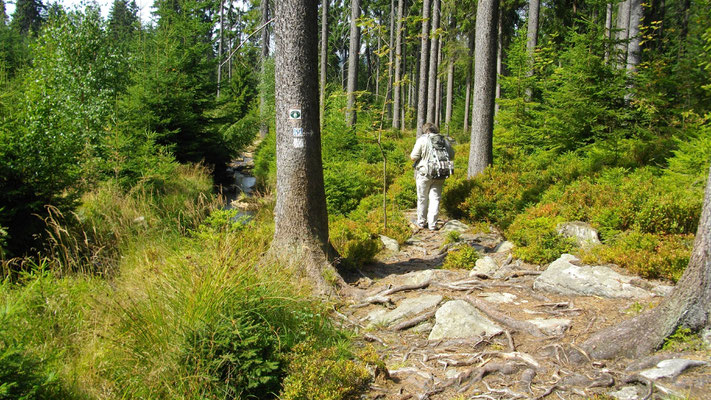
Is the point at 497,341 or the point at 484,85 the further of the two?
the point at 484,85

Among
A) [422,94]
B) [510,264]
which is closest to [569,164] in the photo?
[510,264]

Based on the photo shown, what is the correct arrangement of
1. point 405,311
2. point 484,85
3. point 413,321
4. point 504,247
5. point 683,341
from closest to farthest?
point 683,341, point 413,321, point 405,311, point 504,247, point 484,85

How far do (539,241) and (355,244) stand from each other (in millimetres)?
2502

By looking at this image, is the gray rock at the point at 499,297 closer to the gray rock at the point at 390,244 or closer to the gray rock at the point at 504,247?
the gray rock at the point at 504,247

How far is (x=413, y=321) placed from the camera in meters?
4.64

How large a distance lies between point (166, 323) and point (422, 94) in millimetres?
15919

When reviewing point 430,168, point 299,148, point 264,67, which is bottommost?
point 430,168

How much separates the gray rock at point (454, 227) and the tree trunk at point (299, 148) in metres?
3.48

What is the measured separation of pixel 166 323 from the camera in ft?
11.2

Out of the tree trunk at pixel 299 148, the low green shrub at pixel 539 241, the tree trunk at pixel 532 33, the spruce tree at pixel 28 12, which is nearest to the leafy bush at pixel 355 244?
the tree trunk at pixel 299 148

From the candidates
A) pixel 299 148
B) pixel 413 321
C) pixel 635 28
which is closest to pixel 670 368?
pixel 413 321

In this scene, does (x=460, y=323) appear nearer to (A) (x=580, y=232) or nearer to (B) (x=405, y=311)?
(B) (x=405, y=311)

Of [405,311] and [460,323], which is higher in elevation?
[460,323]

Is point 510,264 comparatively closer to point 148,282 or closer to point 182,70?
point 148,282
